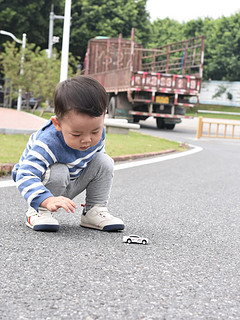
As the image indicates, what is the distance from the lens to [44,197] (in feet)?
10.8

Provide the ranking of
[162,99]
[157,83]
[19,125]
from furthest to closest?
1. [162,99]
2. [157,83]
3. [19,125]

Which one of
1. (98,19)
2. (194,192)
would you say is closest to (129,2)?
(98,19)

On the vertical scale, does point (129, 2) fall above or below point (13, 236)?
above

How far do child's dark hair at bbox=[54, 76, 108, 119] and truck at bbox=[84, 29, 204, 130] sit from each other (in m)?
16.6

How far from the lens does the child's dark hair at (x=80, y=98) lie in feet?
10.3

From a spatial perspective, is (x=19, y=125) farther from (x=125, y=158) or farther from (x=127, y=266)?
(x=127, y=266)

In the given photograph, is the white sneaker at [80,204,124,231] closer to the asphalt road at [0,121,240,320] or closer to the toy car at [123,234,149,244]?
the asphalt road at [0,121,240,320]

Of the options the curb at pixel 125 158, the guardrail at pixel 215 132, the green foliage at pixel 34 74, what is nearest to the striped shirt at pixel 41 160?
the curb at pixel 125 158

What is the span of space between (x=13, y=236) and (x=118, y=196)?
2.26 m

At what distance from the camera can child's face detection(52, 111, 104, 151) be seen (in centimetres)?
315

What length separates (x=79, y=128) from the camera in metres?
3.18

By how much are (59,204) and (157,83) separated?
17.1m

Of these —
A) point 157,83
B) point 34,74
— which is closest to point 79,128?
point 157,83

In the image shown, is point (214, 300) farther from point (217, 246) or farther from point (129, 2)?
point (129, 2)
